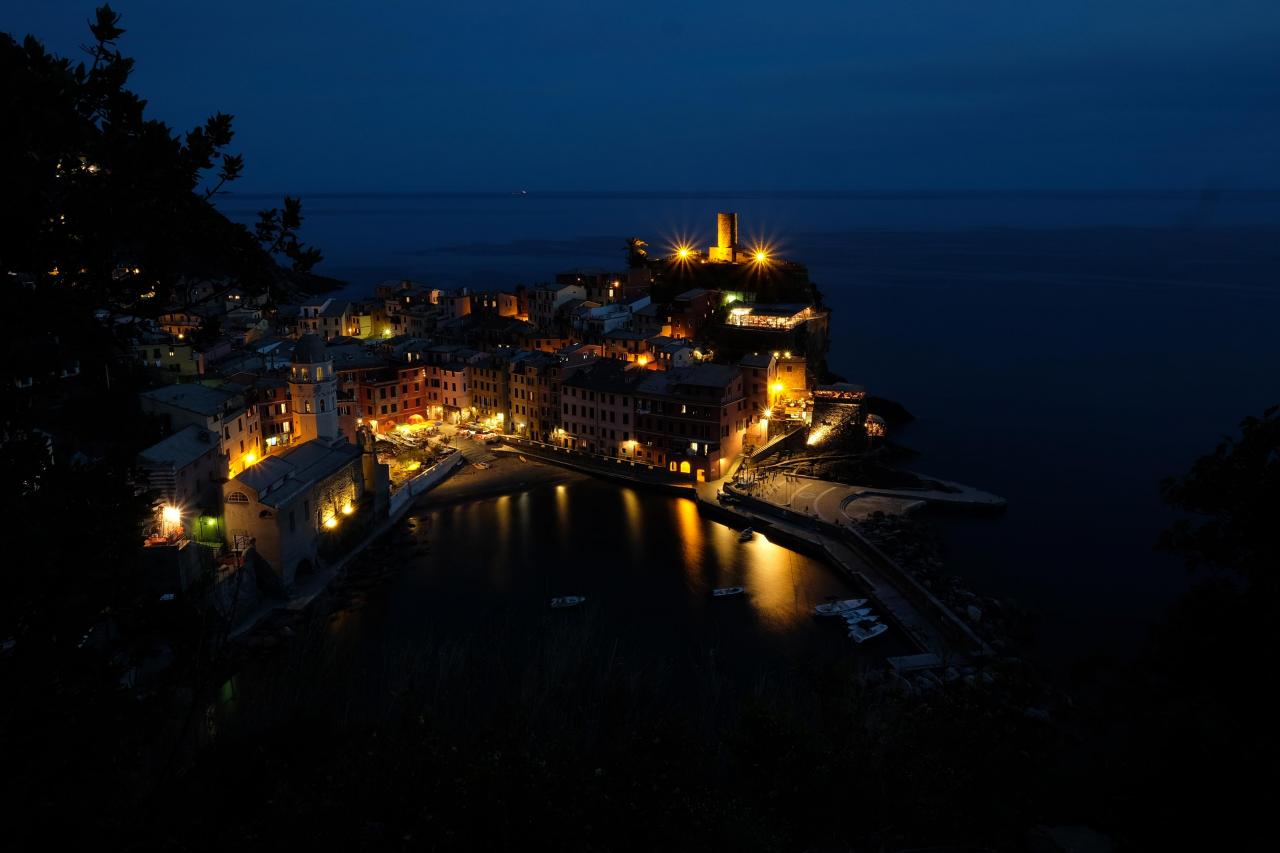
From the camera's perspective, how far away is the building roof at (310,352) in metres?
20.0

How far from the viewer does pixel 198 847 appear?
498 cm

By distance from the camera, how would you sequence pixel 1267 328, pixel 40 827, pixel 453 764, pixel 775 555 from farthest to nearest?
pixel 1267 328 → pixel 775 555 → pixel 453 764 → pixel 40 827

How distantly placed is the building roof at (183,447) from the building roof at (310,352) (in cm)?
378

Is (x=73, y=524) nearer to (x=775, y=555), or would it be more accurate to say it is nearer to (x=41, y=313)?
(x=41, y=313)

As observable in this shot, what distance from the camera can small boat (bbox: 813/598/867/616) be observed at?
15.1 meters

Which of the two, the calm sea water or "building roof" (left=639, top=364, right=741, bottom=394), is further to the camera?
"building roof" (left=639, top=364, right=741, bottom=394)

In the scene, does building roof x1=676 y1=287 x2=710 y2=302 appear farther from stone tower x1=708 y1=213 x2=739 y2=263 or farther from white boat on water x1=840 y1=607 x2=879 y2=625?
white boat on water x1=840 y1=607 x2=879 y2=625

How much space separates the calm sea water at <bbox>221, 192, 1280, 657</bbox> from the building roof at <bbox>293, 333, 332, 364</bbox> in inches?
243

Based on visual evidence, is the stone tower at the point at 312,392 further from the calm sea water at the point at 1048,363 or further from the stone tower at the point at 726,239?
the stone tower at the point at 726,239

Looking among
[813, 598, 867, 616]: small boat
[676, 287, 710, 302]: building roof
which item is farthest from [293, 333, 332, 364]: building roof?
[676, 287, 710, 302]: building roof

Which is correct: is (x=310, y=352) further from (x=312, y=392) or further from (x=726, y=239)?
(x=726, y=239)

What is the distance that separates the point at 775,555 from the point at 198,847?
1427 centimetres

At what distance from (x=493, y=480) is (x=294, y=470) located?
7107 millimetres

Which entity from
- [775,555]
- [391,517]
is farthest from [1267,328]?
[391,517]
